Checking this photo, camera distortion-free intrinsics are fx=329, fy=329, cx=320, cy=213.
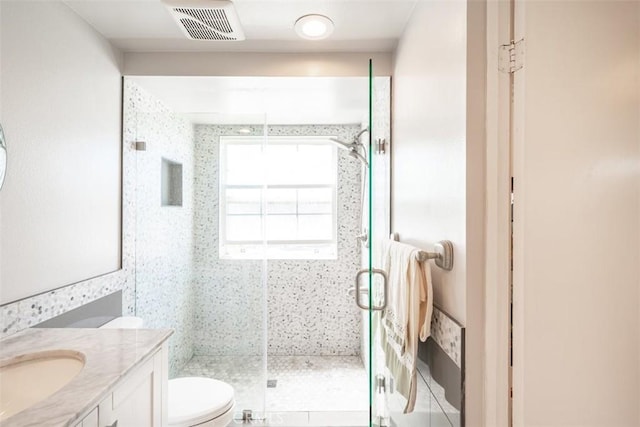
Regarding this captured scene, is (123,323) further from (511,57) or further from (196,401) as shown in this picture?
(511,57)

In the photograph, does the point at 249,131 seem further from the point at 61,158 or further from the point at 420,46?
the point at 420,46

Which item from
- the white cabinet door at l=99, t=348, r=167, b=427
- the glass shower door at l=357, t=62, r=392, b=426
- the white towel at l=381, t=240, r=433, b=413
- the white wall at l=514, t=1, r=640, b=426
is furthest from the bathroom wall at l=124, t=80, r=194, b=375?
the white wall at l=514, t=1, r=640, b=426

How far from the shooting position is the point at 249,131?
94.2 inches

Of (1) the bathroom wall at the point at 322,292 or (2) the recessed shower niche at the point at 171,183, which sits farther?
(1) the bathroom wall at the point at 322,292

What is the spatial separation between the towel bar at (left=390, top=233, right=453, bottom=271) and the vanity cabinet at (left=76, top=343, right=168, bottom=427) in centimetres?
102

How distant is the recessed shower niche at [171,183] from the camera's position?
2.35 meters

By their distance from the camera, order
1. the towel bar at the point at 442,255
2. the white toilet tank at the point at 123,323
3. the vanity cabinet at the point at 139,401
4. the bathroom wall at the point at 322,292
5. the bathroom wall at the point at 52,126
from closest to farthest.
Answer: the vanity cabinet at the point at 139,401
the towel bar at the point at 442,255
the bathroom wall at the point at 52,126
the white toilet tank at the point at 123,323
the bathroom wall at the point at 322,292

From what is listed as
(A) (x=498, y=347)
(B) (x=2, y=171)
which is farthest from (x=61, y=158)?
(A) (x=498, y=347)

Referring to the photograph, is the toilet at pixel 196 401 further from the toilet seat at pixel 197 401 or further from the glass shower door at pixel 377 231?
the glass shower door at pixel 377 231

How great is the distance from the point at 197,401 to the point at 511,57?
6.70 feet

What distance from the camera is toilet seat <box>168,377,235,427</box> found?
5.28ft

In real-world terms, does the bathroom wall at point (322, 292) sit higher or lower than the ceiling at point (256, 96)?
lower

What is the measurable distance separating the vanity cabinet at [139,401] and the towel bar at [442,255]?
1.02 metres

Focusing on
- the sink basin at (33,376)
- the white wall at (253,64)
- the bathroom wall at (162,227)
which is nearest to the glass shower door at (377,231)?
the white wall at (253,64)
